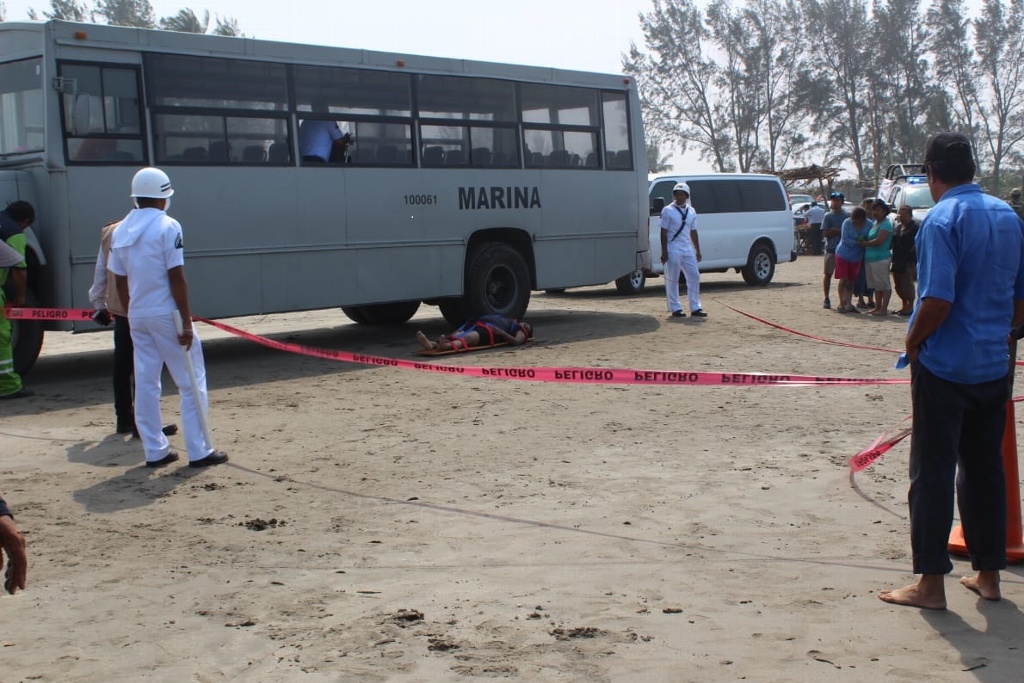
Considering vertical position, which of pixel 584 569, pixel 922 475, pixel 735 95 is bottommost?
pixel 584 569

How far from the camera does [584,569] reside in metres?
5.04

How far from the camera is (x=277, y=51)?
1199 cm

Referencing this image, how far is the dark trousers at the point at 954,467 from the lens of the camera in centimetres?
446

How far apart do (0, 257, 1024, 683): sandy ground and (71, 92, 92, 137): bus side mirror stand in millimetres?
2391

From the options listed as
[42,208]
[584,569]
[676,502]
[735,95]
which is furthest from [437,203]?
[735,95]

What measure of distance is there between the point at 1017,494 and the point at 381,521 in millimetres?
3024

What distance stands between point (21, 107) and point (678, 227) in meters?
8.30

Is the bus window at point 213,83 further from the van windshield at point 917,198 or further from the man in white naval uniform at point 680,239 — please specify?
the van windshield at point 917,198

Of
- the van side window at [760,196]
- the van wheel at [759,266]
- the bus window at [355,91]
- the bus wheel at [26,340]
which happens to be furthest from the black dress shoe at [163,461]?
the van wheel at [759,266]

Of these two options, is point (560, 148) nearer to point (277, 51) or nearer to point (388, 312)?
point (388, 312)

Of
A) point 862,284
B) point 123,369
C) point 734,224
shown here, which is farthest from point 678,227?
point 123,369

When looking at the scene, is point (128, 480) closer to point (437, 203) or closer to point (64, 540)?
point (64, 540)

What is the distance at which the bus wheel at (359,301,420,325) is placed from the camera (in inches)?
615

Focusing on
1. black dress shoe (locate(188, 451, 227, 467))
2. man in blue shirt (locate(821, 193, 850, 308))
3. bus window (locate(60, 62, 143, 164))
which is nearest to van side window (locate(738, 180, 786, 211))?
man in blue shirt (locate(821, 193, 850, 308))
